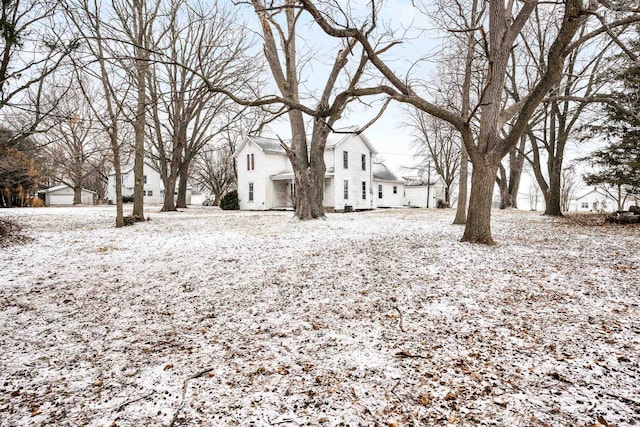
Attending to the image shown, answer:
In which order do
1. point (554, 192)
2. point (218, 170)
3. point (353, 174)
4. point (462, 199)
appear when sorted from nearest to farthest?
1. point (462, 199)
2. point (554, 192)
3. point (353, 174)
4. point (218, 170)

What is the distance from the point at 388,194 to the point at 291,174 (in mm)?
11450

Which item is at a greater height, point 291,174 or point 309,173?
point 291,174

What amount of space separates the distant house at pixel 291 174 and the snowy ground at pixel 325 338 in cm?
1688

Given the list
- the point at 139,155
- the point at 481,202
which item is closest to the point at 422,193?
the point at 139,155

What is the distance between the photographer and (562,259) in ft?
17.5

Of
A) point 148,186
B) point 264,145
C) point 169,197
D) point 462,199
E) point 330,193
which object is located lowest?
point 462,199

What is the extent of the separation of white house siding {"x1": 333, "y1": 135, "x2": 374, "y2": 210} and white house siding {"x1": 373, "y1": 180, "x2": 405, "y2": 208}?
3.48 m

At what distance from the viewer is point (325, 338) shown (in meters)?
3.06

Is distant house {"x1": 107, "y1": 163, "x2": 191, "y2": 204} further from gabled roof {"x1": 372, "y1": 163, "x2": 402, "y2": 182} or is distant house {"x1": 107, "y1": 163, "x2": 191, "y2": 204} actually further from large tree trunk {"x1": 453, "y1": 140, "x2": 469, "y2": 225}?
large tree trunk {"x1": 453, "y1": 140, "x2": 469, "y2": 225}

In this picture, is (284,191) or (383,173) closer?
(284,191)

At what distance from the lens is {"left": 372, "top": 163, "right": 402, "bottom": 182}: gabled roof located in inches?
1164

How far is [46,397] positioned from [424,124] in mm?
31698

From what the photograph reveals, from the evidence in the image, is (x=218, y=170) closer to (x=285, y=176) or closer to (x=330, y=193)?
(x=285, y=176)

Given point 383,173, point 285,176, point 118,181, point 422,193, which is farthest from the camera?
point 422,193
